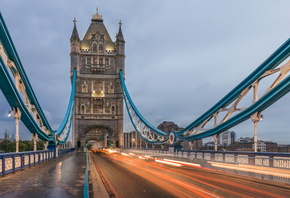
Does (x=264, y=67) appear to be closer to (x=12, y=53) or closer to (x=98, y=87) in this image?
(x=12, y=53)

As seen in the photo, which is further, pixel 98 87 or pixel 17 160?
pixel 98 87

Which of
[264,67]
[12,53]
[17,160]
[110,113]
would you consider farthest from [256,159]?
[110,113]

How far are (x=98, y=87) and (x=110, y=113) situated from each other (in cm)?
805

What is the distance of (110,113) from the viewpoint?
8712cm

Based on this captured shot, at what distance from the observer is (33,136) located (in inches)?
1200

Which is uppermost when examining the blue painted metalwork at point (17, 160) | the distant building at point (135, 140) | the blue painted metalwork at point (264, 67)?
the blue painted metalwork at point (264, 67)

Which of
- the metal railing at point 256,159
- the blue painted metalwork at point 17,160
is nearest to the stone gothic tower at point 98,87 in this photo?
the blue painted metalwork at point 17,160

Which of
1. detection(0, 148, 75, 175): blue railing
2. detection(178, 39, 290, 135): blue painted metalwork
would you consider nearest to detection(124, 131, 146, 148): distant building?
detection(178, 39, 290, 135): blue painted metalwork

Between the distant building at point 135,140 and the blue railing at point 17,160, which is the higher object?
the blue railing at point 17,160

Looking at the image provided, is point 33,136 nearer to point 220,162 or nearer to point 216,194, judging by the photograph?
point 220,162

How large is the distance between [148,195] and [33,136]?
2248 cm

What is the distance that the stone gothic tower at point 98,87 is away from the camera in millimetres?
85000

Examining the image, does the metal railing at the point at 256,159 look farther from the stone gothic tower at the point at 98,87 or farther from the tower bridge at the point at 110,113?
the stone gothic tower at the point at 98,87

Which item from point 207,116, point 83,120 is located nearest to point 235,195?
point 207,116
